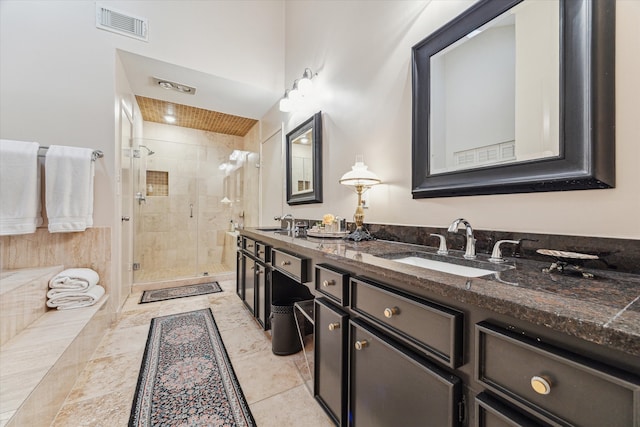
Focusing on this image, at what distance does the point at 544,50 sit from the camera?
919 millimetres

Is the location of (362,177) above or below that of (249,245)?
above

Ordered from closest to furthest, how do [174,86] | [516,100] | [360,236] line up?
[516,100]
[360,236]
[174,86]

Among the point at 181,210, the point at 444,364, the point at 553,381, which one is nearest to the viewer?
the point at 553,381

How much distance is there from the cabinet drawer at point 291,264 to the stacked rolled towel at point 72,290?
1509mm

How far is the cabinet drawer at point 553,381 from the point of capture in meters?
0.38

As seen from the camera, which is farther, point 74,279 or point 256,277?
point 256,277

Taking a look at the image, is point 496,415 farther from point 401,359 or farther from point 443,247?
point 443,247

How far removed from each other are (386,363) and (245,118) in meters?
3.89

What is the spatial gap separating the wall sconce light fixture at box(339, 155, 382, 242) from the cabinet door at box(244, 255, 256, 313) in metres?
0.99

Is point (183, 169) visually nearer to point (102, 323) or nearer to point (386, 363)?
point (102, 323)

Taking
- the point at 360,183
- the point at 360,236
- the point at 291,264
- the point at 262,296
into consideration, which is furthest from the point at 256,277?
the point at 360,183

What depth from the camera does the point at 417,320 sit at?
2.31 feet

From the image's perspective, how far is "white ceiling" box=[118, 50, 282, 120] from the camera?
8.09 ft

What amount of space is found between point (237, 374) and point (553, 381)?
1587mm
